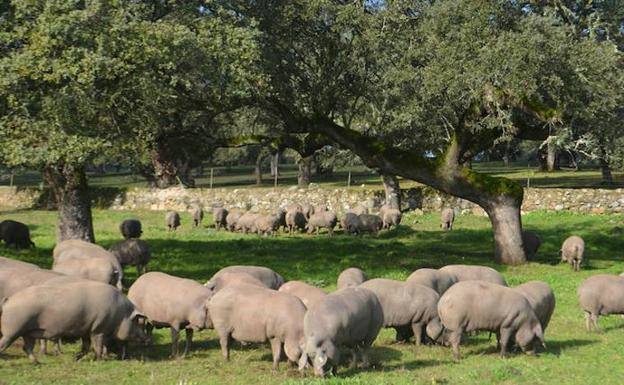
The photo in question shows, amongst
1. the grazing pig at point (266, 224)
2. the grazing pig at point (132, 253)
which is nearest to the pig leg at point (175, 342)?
the grazing pig at point (132, 253)

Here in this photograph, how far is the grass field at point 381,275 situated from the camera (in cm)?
1220

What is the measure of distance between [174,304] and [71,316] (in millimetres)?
1962

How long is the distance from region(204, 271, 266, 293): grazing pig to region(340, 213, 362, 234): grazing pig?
2016 cm

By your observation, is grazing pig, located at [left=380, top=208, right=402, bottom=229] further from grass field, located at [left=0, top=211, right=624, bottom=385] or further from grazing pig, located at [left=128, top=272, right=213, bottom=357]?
grazing pig, located at [left=128, top=272, right=213, bottom=357]

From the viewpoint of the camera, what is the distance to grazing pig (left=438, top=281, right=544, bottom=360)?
13.7 meters

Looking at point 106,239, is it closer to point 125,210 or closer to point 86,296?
point 125,210

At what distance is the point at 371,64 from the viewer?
85.5 feet

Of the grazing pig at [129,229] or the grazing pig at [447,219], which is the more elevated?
the grazing pig at [447,219]

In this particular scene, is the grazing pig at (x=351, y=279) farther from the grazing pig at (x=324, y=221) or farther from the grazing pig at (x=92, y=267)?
the grazing pig at (x=324, y=221)

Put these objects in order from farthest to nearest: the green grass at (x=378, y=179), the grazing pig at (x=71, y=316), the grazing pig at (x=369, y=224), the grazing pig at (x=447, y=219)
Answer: the green grass at (x=378, y=179) → the grazing pig at (x=447, y=219) → the grazing pig at (x=369, y=224) → the grazing pig at (x=71, y=316)

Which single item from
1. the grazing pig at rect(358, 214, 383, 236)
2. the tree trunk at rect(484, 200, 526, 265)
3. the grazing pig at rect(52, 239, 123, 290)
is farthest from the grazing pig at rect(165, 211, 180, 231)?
the grazing pig at rect(52, 239, 123, 290)

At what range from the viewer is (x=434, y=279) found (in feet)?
53.9

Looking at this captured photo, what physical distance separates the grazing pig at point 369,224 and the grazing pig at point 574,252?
36.4 ft

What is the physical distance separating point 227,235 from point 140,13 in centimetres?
1573
